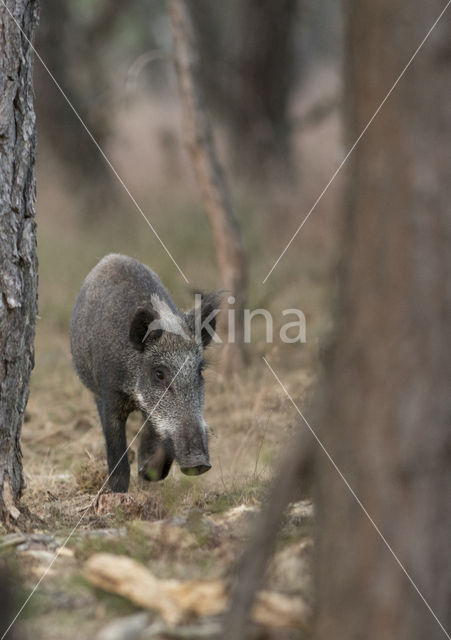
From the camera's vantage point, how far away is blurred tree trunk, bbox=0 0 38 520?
4.41 metres

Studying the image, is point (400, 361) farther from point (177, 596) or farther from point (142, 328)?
point (142, 328)

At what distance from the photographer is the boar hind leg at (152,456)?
5.71m

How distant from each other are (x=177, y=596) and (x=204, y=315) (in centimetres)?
348

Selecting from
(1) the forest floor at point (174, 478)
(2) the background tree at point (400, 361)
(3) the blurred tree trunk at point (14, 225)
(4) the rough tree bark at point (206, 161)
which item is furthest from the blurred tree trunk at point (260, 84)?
Answer: (2) the background tree at point (400, 361)

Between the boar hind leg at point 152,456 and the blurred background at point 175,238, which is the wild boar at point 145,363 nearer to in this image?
the boar hind leg at point 152,456

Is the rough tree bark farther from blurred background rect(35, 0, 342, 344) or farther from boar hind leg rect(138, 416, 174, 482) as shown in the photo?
boar hind leg rect(138, 416, 174, 482)

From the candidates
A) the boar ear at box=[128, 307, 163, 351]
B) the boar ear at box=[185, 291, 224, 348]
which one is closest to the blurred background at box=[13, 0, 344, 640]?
the boar ear at box=[185, 291, 224, 348]

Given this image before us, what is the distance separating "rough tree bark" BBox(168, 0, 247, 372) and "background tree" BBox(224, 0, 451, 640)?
6722 mm

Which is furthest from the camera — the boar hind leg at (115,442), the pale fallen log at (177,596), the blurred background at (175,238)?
the boar hind leg at (115,442)

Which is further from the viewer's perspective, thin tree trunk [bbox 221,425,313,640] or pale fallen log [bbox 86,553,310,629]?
pale fallen log [bbox 86,553,310,629]

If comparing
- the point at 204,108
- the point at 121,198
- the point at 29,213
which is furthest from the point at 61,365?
the point at 121,198

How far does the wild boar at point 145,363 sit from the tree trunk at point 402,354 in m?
3.12

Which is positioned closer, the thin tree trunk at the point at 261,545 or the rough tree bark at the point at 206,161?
the thin tree trunk at the point at 261,545

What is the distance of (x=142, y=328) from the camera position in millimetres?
5910
